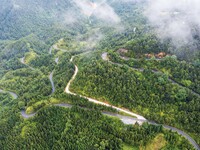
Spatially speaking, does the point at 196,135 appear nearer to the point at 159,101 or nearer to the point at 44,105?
the point at 159,101

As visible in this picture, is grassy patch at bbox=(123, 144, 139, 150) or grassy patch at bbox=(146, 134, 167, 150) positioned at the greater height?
grassy patch at bbox=(146, 134, 167, 150)

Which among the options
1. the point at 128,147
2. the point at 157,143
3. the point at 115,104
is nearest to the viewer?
the point at 128,147

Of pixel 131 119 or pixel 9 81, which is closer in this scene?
pixel 131 119

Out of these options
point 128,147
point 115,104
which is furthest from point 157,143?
point 115,104

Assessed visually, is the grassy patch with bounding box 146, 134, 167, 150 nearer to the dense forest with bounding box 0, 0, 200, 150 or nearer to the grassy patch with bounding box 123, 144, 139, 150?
the dense forest with bounding box 0, 0, 200, 150

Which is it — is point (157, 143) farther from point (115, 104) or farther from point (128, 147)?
point (115, 104)

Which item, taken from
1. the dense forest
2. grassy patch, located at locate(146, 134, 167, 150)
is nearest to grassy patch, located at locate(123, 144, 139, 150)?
the dense forest

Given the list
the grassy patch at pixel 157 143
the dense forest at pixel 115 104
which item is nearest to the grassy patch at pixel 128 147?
the dense forest at pixel 115 104

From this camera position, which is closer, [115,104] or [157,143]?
[157,143]

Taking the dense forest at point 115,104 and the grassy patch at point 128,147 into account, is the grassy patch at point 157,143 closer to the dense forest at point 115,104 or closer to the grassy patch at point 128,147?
the dense forest at point 115,104

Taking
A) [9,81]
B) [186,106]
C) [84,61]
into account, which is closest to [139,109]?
[186,106]

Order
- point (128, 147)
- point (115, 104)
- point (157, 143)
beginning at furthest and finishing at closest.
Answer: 1. point (115, 104)
2. point (157, 143)
3. point (128, 147)
